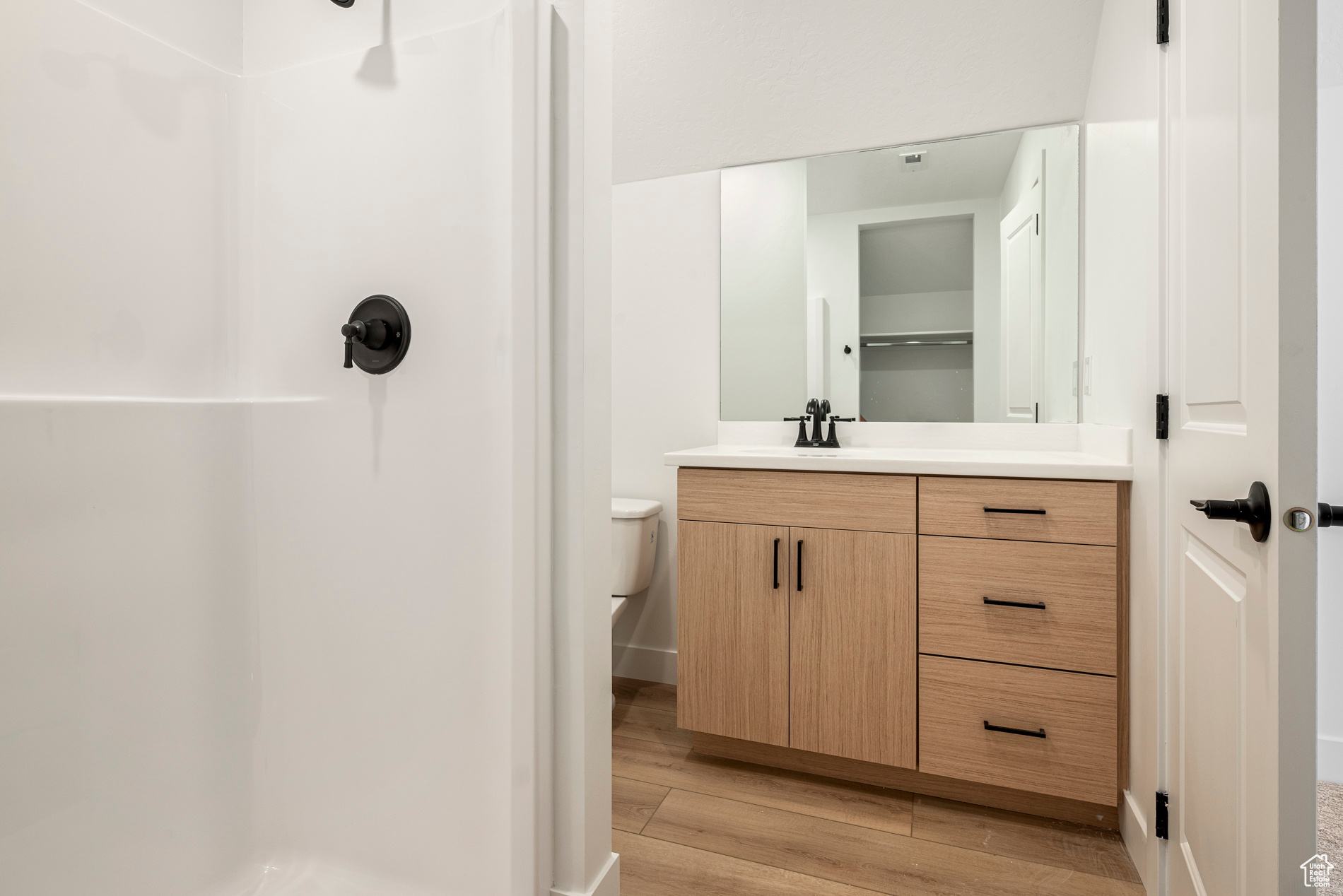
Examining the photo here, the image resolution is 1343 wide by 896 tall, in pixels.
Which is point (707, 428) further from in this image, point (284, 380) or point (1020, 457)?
point (284, 380)

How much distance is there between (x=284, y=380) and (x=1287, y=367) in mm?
1426

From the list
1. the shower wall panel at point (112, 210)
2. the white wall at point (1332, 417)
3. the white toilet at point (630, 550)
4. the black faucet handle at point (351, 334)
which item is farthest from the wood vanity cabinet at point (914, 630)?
the shower wall panel at point (112, 210)

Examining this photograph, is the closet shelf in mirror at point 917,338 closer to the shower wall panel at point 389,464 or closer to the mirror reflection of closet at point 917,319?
the mirror reflection of closet at point 917,319

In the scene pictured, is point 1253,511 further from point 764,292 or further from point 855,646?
point 764,292

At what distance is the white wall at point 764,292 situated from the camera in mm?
2246

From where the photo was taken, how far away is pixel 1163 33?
1153mm

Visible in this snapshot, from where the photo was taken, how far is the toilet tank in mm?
2162

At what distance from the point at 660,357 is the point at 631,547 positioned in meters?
0.76

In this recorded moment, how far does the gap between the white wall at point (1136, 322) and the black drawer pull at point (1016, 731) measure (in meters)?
0.19

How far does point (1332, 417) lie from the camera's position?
5.20 ft

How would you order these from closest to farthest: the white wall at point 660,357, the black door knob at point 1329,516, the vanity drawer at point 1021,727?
the black door knob at point 1329,516, the vanity drawer at point 1021,727, the white wall at point 660,357

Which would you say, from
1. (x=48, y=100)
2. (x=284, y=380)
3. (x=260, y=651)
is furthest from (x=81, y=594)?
(x=48, y=100)

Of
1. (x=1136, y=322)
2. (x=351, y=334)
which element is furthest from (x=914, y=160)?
(x=351, y=334)

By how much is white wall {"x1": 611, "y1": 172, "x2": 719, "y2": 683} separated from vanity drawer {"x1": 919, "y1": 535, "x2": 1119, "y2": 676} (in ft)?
3.41
